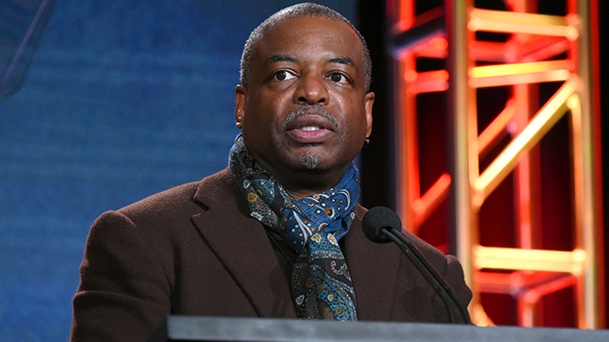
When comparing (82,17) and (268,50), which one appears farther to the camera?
(82,17)

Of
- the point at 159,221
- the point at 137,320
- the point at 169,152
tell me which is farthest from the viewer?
the point at 169,152

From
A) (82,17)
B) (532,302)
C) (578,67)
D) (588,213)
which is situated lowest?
(532,302)

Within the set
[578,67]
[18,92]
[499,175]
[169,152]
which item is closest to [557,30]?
[578,67]

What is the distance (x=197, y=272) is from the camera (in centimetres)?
218

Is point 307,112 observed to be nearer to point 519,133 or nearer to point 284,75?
point 284,75

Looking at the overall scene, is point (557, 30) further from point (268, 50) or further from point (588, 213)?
point (268, 50)

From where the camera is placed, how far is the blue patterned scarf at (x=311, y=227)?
2178 millimetres

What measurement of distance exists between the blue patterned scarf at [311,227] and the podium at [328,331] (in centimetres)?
83

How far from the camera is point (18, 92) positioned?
3.63 m

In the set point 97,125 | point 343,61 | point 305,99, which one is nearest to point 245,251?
point 305,99

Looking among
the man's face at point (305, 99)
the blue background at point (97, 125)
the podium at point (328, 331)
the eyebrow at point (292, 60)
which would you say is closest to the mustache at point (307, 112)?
the man's face at point (305, 99)

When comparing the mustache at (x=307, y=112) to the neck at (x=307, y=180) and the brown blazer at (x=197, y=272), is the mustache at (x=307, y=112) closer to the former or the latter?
the neck at (x=307, y=180)

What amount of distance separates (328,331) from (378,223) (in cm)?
56

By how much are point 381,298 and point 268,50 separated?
581mm
